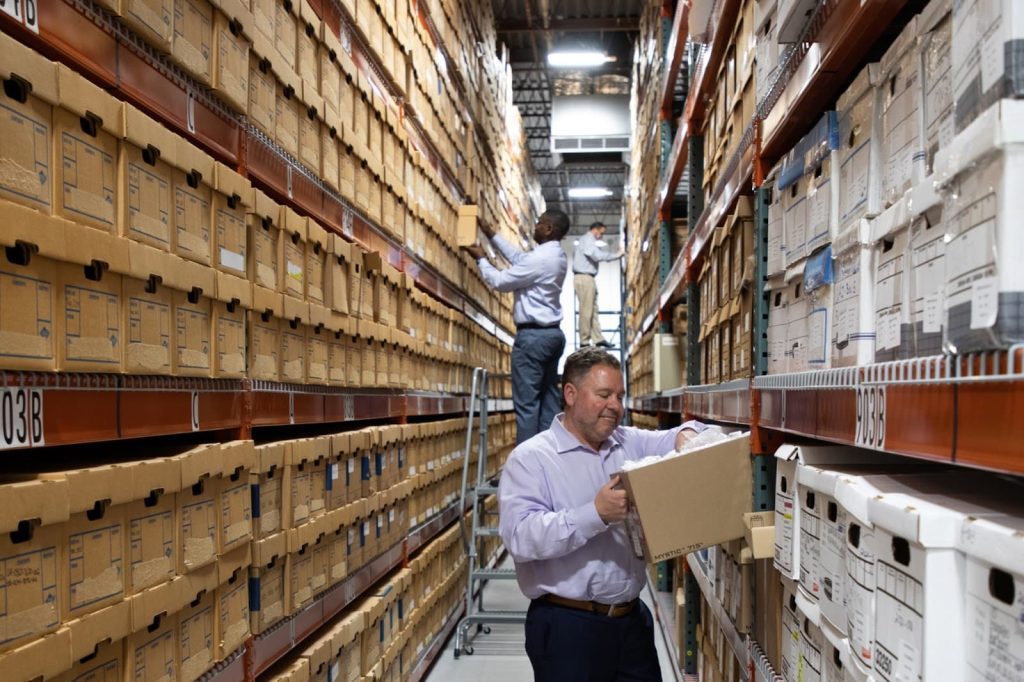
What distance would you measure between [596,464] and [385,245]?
1869mm

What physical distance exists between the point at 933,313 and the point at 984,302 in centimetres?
26

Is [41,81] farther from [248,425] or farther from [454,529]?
[454,529]

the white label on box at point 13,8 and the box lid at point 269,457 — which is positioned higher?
the white label on box at point 13,8

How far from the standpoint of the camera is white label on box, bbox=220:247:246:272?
A: 8.34 ft

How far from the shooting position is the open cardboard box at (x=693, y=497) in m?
2.38

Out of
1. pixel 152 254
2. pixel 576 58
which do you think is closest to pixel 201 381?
pixel 152 254

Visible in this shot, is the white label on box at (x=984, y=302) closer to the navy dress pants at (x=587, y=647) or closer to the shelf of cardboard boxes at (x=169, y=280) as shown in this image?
the shelf of cardboard boxes at (x=169, y=280)

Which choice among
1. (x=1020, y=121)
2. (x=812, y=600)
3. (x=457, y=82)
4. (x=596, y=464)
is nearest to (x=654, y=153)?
(x=457, y=82)

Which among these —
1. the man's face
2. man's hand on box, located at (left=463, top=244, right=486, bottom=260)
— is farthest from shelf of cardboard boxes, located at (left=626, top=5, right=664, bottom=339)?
the man's face

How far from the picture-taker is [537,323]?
6.56m

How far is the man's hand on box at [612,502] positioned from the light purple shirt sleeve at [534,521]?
0.18 ft

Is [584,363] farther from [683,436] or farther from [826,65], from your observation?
[826,65]

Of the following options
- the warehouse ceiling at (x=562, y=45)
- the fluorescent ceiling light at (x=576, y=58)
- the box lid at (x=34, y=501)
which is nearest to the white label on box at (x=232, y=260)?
the box lid at (x=34, y=501)

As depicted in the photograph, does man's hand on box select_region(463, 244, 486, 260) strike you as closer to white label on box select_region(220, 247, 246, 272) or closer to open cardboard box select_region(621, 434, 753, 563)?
white label on box select_region(220, 247, 246, 272)
